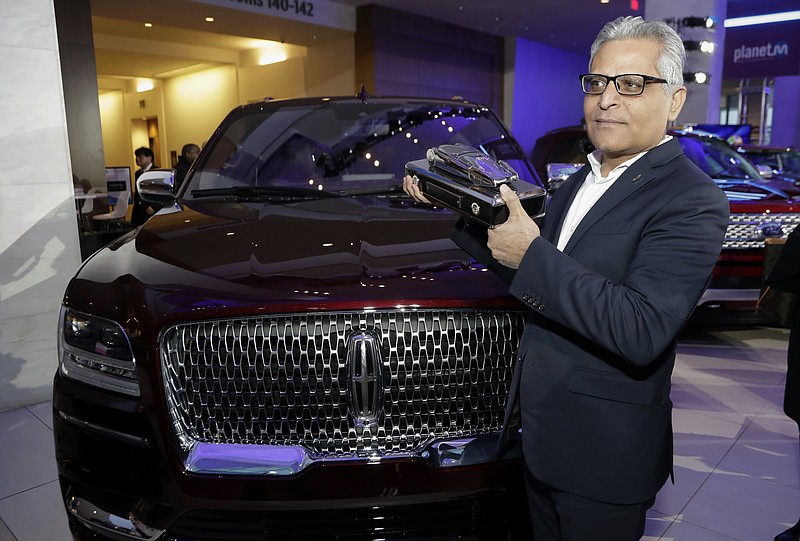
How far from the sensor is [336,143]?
2.73 meters

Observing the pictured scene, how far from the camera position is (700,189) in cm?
117

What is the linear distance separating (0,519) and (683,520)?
277 centimetres

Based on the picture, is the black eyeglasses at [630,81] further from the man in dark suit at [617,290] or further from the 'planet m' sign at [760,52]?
the 'planet m' sign at [760,52]

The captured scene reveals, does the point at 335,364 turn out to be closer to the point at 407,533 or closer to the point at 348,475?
the point at 348,475

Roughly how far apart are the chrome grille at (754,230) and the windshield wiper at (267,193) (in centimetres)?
339

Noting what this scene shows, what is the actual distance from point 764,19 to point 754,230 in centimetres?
1136

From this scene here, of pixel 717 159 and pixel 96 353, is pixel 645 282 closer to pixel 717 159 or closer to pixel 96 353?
pixel 96 353

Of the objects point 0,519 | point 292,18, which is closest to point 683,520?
point 0,519

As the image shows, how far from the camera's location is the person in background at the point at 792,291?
2.18 meters

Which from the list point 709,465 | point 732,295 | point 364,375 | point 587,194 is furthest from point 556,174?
point 732,295

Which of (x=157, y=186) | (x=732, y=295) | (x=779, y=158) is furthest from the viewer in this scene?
(x=779, y=158)

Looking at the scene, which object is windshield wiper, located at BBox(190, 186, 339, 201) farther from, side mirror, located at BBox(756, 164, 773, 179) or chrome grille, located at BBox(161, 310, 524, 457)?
side mirror, located at BBox(756, 164, 773, 179)

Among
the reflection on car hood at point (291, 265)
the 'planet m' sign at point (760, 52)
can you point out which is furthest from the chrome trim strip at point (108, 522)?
the 'planet m' sign at point (760, 52)

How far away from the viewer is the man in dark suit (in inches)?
43.9
